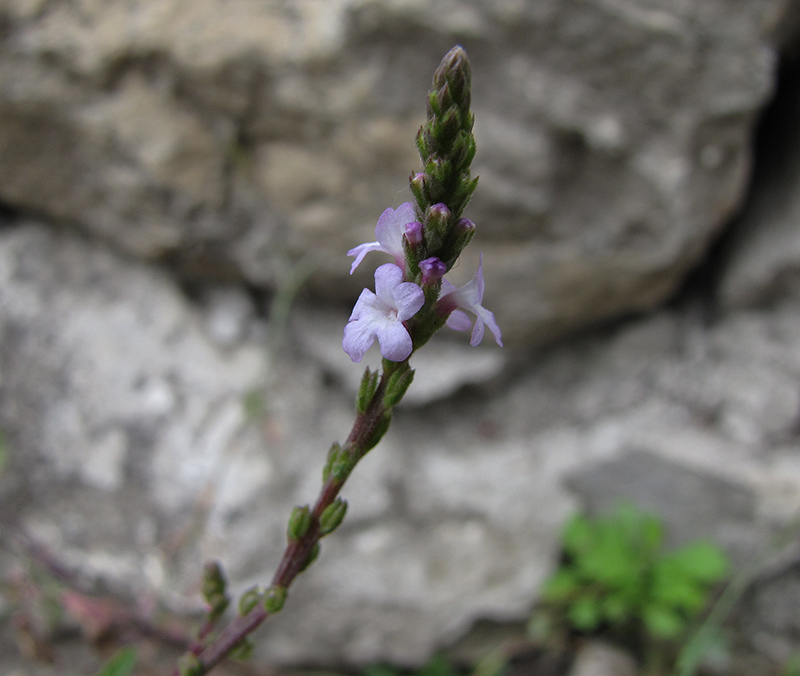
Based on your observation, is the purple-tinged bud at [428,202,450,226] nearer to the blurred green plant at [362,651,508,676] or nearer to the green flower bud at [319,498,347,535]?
the green flower bud at [319,498,347,535]

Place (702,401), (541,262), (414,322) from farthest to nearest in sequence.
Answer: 1. (702,401)
2. (541,262)
3. (414,322)

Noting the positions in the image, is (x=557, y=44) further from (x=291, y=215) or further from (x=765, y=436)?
(x=765, y=436)

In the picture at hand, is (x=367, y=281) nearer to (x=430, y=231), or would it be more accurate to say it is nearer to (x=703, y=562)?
(x=703, y=562)

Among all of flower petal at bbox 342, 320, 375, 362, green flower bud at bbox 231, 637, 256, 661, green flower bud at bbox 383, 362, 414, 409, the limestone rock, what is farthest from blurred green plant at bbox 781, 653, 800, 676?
flower petal at bbox 342, 320, 375, 362

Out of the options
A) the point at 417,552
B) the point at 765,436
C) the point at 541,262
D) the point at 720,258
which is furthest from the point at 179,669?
the point at 720,258

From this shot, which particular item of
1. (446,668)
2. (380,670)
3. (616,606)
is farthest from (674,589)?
(380,670)
